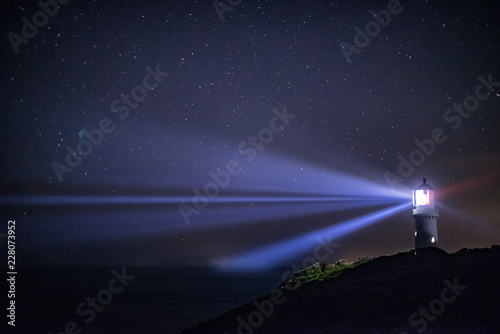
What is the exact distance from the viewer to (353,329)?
11.5 m

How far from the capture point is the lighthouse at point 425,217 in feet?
81.0

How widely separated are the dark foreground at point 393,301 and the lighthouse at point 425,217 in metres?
8.38

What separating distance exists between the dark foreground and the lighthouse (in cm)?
838

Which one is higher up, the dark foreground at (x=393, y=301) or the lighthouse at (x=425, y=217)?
the lighthouse at (x=425, y=217)

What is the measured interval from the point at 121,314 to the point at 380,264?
4373 cm

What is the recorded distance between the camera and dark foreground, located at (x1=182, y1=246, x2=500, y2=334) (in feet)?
36.0

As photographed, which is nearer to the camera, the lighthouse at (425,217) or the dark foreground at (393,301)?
the dark foreground at (393,301)

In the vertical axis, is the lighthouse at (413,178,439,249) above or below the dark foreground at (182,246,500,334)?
above

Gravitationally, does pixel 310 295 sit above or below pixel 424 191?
below

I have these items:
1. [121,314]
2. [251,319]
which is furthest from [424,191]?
[121,314]

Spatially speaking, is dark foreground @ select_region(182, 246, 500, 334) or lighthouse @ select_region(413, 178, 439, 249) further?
lighthouse @ select_region(413, 178, 439, 249)

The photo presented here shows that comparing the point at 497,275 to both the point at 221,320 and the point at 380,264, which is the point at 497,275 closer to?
the point at 380,264

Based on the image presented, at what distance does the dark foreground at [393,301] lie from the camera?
36.0 ft

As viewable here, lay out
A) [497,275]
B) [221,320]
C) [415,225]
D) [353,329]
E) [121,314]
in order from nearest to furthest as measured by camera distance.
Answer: [353,329] < [497,275] < [221,320] < [415,225] < [121,314]
